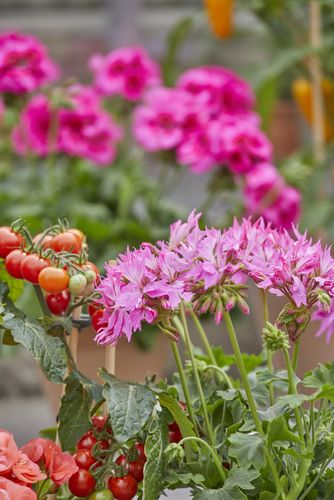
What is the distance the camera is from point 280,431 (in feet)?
1.80

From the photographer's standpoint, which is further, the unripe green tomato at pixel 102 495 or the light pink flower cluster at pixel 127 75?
the light pink flower cluster at pixel 127 75

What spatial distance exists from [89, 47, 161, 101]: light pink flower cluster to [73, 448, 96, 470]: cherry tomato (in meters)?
1.03

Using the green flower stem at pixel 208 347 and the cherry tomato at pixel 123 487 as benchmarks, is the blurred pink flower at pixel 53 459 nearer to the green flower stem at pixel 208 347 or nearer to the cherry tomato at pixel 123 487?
the cherry tomato at pixel 123 487

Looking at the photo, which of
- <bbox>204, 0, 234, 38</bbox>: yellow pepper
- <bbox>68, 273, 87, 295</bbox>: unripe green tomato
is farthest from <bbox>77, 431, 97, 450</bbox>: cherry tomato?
<bbox>204, 0, 234, 38</bbox>: yellow pepper

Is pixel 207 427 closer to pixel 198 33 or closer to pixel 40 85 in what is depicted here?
pixel 40 85

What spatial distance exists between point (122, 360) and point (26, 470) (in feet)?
2.80

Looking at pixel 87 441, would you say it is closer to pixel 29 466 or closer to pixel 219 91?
pixel 29 466

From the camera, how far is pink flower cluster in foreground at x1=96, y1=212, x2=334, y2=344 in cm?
55

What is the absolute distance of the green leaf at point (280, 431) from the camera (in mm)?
548

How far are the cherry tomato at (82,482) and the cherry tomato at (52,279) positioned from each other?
113mm

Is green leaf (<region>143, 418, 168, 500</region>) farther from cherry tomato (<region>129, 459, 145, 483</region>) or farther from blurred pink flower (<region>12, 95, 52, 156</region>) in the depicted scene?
blurred pink flower (<region>12, 95, 52, 156</region>)

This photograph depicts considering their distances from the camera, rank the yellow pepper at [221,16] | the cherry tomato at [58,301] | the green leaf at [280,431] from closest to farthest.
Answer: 1. the green leaf at [280,431]
2. the cherry tomato at [58,301]
3. the yellow pepper at [221,16]

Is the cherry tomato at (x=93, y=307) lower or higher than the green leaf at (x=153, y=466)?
higher

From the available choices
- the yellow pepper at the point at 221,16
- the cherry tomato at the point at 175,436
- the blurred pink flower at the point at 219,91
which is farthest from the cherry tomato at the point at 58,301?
the yellow pepper at the point at 221,16
